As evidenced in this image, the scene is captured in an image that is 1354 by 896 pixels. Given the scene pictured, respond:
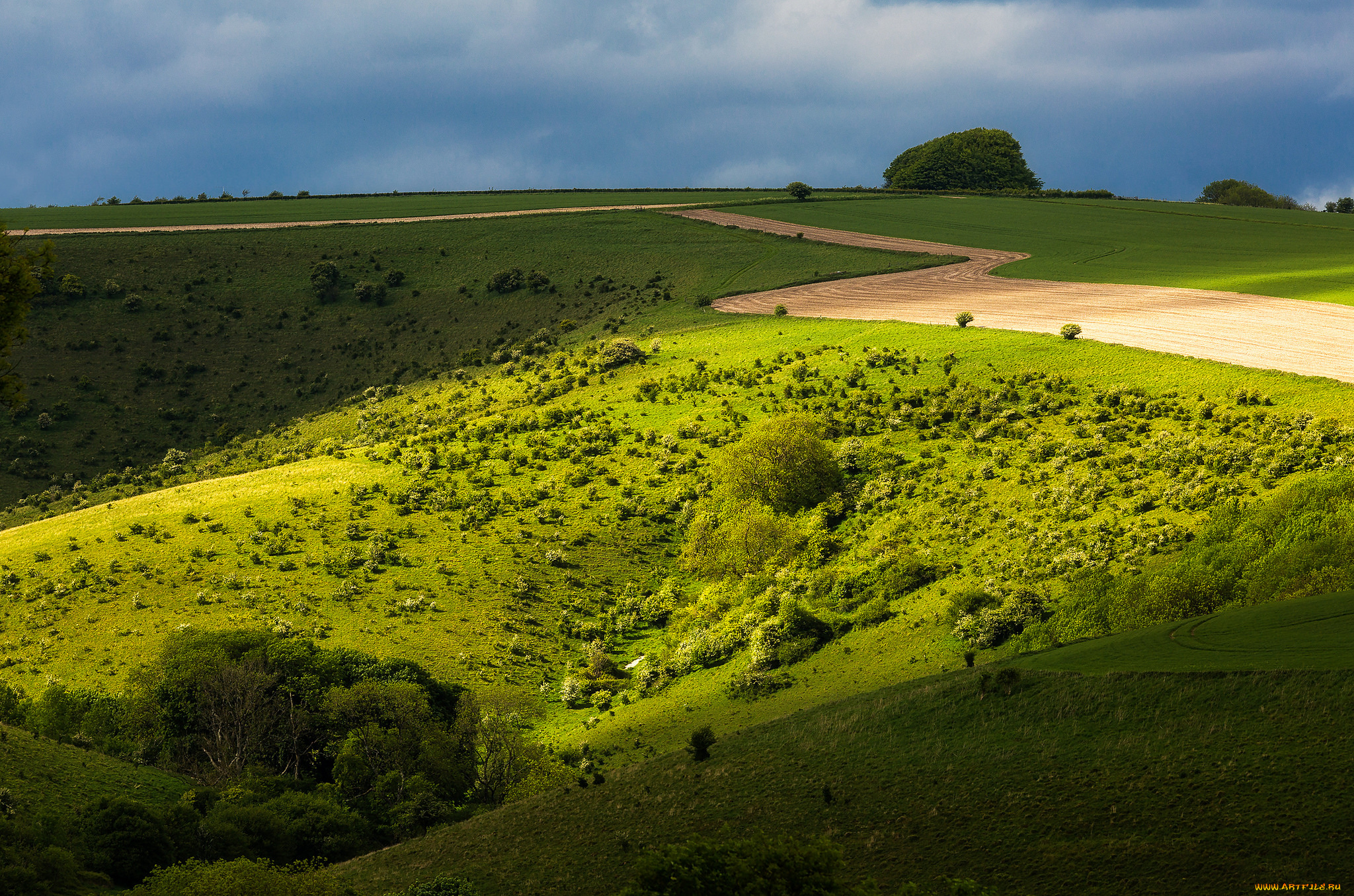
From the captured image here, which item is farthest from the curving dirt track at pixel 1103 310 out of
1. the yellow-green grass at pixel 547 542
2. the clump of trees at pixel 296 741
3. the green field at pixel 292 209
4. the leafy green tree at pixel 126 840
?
the leafy green tree at pixel 126 840

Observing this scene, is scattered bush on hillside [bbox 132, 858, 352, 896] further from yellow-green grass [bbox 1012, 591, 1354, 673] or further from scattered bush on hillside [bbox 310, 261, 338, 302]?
scattered bush on hillside [bbox 310, 261, 338, 302]

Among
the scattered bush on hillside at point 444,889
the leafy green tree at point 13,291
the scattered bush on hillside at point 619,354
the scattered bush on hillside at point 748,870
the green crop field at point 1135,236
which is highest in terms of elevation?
the green crop field at point 1135,236

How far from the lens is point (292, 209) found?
182625 mm

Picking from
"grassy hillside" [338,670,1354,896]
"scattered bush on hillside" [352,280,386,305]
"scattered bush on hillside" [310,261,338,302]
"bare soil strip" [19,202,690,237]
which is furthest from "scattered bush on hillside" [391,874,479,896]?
"bare soil strip" [19,202,690,237]

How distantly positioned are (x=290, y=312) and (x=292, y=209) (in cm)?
5624

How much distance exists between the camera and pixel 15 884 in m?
28.9

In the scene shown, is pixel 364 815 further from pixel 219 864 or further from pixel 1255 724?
pixel 1255 724

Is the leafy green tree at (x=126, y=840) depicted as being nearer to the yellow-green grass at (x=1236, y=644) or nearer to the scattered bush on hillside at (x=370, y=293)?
the yellow-green grass at (x=1236, y=644)

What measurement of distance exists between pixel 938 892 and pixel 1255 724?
9.57 metres

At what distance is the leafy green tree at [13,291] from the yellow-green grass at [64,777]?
18.2m

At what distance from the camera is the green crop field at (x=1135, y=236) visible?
109 meters

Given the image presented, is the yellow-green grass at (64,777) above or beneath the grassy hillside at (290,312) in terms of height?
beneath

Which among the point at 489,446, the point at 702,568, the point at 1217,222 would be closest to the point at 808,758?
the point at 702,568

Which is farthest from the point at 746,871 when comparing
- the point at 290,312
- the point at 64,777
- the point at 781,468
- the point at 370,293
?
the point at 290,312
